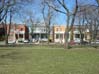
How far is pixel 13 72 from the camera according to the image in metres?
15.2

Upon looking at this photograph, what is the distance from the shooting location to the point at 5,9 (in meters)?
55.0

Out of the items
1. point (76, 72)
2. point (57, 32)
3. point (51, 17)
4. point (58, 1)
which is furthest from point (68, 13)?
point (57, 32)

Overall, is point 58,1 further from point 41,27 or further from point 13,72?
point 41,27

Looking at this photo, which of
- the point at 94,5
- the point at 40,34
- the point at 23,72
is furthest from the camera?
the point at 40,34

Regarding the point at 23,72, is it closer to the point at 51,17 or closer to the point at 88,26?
the point at 51,17

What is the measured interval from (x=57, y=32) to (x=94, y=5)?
83.7m

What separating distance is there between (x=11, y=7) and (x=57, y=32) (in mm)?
78176

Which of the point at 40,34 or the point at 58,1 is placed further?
the point at 40,34

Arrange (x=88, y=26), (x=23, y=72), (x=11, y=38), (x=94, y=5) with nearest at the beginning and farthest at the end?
(x=23, y=72)
(x=94, y=5)
(x=88, y=26)
(x=11, y=38)

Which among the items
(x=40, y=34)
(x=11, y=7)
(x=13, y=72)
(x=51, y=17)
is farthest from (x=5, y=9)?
(x=40, y=34)

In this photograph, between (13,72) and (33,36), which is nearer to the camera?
(13,72)

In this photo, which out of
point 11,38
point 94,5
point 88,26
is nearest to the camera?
point 94,5

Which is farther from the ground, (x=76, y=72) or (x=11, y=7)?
(x=11, y=7)

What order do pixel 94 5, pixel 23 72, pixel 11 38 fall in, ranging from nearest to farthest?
pixel 23 72 → pixel 94 5 → pixel 11 38
